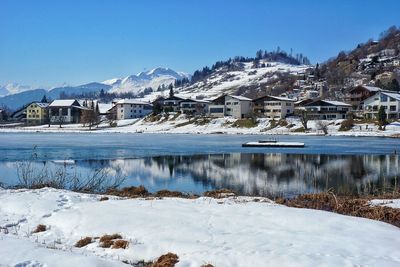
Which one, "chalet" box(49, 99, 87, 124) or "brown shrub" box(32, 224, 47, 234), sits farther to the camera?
"chalet" box(49, 99, 87, 124)

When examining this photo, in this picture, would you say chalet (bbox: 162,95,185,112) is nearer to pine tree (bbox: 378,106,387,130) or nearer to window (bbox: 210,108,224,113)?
window (bbox: 210,108,224,113)

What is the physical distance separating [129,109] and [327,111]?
164 ft

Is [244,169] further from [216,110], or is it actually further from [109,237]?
[216,110]

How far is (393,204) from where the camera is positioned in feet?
38.7

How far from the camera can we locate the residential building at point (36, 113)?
11800cm

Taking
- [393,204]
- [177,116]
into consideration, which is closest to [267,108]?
[177,116]

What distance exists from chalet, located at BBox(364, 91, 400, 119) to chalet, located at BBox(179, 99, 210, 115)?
34.9 m

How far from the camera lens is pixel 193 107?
104 metres

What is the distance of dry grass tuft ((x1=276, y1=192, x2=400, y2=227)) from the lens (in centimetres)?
1044

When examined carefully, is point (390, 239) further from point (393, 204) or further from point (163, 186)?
point (163, 186)

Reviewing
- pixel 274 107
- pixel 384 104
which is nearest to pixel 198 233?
pixel 384 104

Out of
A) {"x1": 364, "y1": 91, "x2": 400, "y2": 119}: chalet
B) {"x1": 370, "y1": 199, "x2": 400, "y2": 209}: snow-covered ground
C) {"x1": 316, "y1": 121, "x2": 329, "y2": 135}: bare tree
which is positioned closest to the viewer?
{"x1": 370, "y1": 199, "x2": 400, "y2": 209}: snow-covered ground

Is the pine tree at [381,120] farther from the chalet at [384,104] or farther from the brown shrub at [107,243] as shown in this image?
the brown shrub at [107,243]

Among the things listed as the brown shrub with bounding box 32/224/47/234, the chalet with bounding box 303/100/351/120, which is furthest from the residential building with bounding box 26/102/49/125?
the brown shrub with bounding box 32/224/47/234
